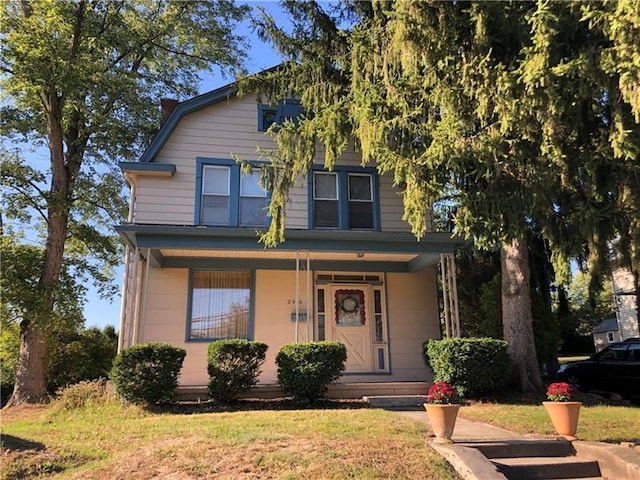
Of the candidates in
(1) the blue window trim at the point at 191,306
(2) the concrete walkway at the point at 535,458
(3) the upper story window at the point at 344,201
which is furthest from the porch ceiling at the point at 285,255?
(2) the concrete walkway at the point at 535,458

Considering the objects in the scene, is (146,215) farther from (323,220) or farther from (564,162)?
(564,162)

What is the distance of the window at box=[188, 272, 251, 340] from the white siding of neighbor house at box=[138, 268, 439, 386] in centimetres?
→ 21

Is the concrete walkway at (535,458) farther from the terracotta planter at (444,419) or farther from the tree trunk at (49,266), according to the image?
the tree trunk at (49,266)

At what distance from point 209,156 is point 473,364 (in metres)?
7.92

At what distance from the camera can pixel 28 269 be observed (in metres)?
12.7

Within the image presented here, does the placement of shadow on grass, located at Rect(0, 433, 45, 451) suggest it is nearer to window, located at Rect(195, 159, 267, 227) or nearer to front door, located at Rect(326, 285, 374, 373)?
window, located at Rect(195, 159, 267, 227)

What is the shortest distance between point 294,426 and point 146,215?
7149 millimetres

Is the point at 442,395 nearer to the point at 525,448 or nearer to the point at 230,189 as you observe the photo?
the point at 525,448

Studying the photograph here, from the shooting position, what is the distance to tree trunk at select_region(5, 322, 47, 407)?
11.8m

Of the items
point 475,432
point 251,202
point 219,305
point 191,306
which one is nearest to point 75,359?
point 191,306

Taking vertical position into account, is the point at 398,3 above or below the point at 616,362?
above

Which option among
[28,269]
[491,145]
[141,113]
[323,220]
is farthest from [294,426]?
[141,113]

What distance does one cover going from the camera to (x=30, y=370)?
473 inches

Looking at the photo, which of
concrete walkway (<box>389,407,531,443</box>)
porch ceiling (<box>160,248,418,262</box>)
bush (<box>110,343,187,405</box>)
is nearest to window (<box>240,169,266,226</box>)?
porch ceiling (<box>160,248,418,262</box>)
